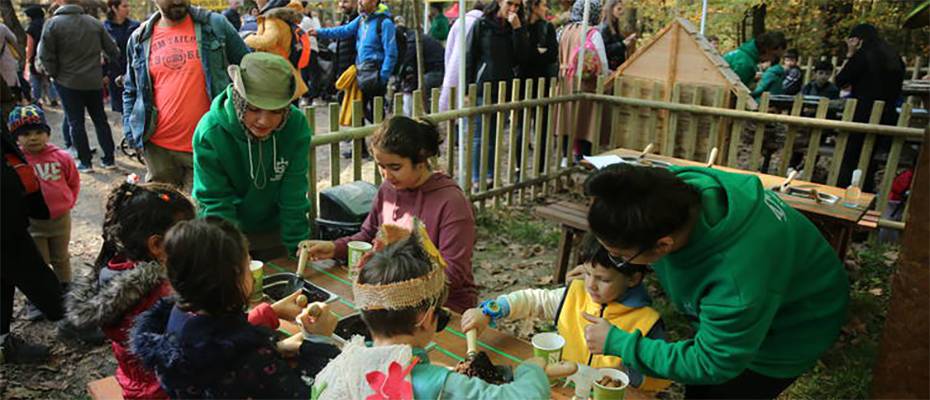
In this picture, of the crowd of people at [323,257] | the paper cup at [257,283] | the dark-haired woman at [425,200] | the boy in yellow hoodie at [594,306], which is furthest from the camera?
the dark-haired woman at [425,200]

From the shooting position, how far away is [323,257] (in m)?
2.95

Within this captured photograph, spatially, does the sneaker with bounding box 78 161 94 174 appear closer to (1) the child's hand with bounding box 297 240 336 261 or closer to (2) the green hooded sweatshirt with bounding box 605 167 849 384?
(1) the child's hand with bounding box 297 240 336 261

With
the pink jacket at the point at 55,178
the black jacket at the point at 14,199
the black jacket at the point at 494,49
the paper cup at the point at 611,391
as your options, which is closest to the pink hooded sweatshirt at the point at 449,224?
the paper cup at the point at 611,391

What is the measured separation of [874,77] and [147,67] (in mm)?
7082

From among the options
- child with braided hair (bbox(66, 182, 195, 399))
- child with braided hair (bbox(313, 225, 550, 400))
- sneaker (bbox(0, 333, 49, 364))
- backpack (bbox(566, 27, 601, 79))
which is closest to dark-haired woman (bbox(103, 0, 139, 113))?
sneaker (bbox(0, 333, 49, 364))

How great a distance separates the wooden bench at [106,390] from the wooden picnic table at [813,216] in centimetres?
241

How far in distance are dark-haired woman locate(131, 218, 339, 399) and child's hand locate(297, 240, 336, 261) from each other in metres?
1.03

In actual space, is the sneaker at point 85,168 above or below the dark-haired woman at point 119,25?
below

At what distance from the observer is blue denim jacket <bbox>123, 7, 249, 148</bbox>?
167 inches

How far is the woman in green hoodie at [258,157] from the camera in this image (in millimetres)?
2982

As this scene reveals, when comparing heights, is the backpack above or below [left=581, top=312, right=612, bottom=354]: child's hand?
above

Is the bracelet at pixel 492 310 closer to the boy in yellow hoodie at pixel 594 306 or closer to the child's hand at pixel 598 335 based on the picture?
the boy in yellow hoodie at pixel 594 306

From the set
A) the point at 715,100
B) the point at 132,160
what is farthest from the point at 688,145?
the point at 132,160

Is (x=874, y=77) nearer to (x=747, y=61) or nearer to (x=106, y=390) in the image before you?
(x=747, y=61)
